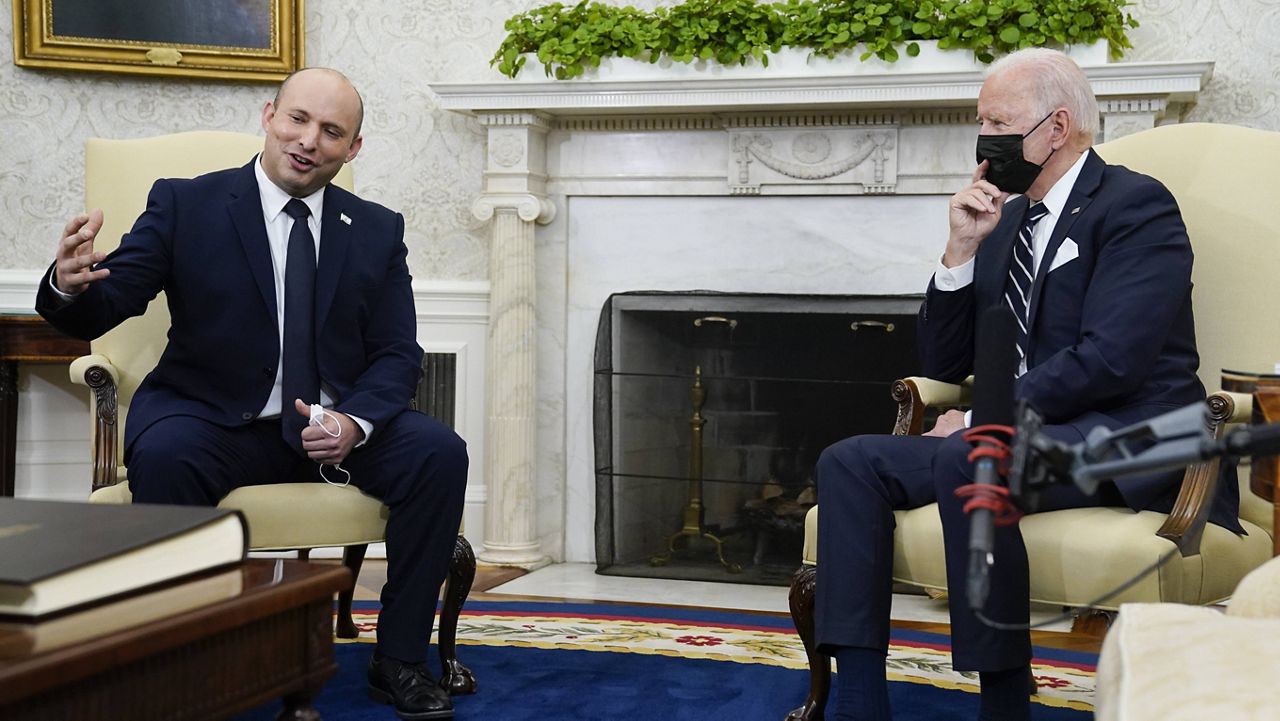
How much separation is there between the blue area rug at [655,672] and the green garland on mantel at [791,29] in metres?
1.68

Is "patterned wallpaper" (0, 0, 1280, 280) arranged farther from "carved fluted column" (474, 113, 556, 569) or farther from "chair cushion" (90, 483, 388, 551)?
"chair cushion" (90, 483, 388, 551)

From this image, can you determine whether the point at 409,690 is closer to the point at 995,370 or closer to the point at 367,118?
the point at 995,370

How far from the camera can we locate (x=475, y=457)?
4.39 metres

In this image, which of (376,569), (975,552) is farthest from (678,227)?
(975,552)

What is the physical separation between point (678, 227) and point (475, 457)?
104 centimetres

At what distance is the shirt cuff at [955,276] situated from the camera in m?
2.48

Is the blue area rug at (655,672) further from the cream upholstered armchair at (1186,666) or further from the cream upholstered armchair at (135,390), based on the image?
the cream upholstered armchair at (1186,666)

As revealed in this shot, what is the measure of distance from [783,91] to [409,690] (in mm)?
2205

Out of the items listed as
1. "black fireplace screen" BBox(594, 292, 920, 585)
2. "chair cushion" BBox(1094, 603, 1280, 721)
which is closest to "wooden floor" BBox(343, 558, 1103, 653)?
"black fireplace screen" BBox(594, 292, 920, 585)

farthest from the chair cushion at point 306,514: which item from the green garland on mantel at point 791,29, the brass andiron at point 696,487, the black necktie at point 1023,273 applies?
the green garland on mantel at point 791,29

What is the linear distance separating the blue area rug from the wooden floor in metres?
0.13

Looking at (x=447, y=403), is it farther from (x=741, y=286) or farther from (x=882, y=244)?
(x=882, y=244)

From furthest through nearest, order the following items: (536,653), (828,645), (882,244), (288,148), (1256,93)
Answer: (882,244) < (1256,93) < (536,653) < (288,148) < (828,645)

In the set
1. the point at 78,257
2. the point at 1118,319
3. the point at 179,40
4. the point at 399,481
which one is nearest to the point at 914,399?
the point at 1118,319
